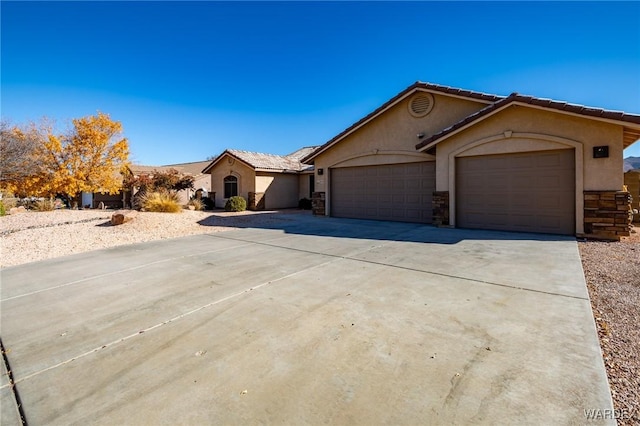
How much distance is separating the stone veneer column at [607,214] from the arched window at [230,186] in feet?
64.1

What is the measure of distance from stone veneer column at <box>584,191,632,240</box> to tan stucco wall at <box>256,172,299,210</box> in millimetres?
17127

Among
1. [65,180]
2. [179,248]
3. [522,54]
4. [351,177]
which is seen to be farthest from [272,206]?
[522,54]

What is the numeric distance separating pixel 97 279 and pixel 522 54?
15.6m

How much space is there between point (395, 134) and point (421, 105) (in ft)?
5.40

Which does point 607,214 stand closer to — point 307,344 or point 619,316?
point 619,316

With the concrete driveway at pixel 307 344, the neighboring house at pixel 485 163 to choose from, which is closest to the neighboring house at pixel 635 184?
the neighboring house at pixel 485 163

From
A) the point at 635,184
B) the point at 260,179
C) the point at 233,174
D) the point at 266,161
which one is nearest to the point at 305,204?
the point at 260,179

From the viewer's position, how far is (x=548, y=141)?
9.46 meters

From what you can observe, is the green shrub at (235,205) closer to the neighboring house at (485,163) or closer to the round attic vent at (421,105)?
the neighboring house at (485,163)

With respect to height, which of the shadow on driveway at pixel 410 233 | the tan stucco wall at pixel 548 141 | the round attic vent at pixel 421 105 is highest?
the round attic vent at pixel 421 105

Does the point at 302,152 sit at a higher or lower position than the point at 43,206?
higher

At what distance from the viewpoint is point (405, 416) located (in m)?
2.10

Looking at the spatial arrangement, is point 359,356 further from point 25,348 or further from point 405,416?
point 25,348

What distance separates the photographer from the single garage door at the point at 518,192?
9406mm
